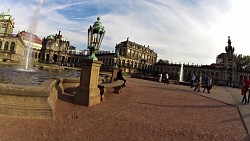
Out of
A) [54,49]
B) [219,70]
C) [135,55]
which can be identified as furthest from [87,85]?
[54,49]

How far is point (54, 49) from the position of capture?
314 feet

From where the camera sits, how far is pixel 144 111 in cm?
776

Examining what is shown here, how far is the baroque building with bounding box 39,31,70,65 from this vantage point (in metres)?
93.9

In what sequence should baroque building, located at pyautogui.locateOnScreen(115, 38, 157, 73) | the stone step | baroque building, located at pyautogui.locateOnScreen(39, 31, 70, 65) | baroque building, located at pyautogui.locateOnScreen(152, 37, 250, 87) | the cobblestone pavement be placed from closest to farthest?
the cobblestone pavement → the stone step → baroque building, located at pyautogui.locateOnScreen(152, 37, 250, 87) → baroque building, located at pyautogui.locateOnScreen(115, 38, 157, 73) → baroque building, located at pyautogui.locateOnScreen(39, 31, 70, 65)

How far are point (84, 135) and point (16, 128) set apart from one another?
1682 millimetres

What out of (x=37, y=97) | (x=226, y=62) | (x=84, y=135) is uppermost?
(x=226, y=62)

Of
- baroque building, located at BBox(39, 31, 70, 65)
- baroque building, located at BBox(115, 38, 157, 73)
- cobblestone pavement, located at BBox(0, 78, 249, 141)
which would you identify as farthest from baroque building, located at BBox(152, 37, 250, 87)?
cobblestone pavement, located at BBox(0, 78, 249, 141)

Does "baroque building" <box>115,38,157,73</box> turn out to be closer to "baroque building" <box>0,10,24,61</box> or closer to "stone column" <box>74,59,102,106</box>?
"baroque building" <box>0,10,24,61</box>

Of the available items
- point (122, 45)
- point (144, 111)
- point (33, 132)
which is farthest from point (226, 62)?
point (33, 132)

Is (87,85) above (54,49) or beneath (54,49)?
beneath

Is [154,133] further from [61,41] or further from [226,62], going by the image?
[61,41]

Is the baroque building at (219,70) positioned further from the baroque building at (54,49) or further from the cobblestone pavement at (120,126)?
the cobblestone pavement at (120,126)

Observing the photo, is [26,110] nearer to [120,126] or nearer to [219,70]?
[120,126]

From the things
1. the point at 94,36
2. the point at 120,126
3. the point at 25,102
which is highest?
the point at 94,36
